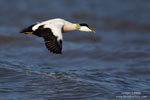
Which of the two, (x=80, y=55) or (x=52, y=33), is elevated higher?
A: (x=80, y=55)

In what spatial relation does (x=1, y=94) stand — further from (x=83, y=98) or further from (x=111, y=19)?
(x=111, y=19)

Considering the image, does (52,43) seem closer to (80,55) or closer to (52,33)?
(52,33)

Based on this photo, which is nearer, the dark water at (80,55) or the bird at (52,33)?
the bird at (52,33)

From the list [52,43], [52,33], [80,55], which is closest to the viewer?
[52,43]

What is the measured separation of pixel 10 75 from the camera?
6.70m

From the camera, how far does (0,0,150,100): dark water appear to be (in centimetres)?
620

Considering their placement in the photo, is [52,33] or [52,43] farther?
[52,33]

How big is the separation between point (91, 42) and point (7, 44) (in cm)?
226

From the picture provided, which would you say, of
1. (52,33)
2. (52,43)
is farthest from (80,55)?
(52,43)

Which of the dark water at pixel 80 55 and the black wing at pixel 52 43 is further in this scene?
the dark water at pixel 80 55

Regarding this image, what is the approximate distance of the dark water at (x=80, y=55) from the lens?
6.20 metres

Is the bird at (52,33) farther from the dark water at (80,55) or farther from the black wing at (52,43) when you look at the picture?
the dark water at (80,55)

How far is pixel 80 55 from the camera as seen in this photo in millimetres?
9227

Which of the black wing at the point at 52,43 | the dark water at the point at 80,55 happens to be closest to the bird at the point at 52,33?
the black wing at the point at 52,43
